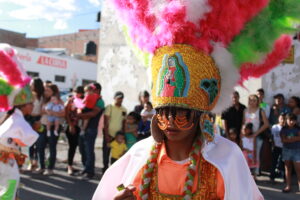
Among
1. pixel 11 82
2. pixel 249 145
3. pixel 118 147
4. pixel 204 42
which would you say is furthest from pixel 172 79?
pixel 249 145

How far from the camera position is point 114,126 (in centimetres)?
659

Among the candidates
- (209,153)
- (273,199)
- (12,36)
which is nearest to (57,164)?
(273,199)

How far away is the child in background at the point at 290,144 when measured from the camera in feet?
19.3

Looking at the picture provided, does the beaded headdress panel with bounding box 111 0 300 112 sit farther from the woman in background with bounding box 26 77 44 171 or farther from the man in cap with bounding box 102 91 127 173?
the woman in background with bounding box 26 77 44 171

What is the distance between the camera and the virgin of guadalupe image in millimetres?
2074

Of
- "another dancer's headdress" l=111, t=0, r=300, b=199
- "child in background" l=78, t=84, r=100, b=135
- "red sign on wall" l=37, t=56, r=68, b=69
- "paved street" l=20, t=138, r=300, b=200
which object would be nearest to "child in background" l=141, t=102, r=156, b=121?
"child in background" l=78, t=84, r=100, b=135

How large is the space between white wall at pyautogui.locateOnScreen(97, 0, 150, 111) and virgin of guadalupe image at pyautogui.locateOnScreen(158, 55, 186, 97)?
8028 mm

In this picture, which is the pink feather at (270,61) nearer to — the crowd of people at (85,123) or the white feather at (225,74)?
the white feather at (225,74)

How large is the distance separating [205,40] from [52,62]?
2596 centimetres

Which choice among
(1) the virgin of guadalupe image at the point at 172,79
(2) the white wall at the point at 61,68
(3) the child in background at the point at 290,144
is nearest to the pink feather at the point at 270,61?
(1) the virgin of guadalupe image at the point at 172,79

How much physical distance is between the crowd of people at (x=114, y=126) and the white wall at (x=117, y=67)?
11.3ft

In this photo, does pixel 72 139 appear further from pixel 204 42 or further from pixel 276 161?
pixel 204 42

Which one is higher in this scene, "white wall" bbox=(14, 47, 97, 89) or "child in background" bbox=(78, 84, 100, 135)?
"white wall" bbox=(14, 47, 97, 89)

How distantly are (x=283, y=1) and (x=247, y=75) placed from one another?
51cm
